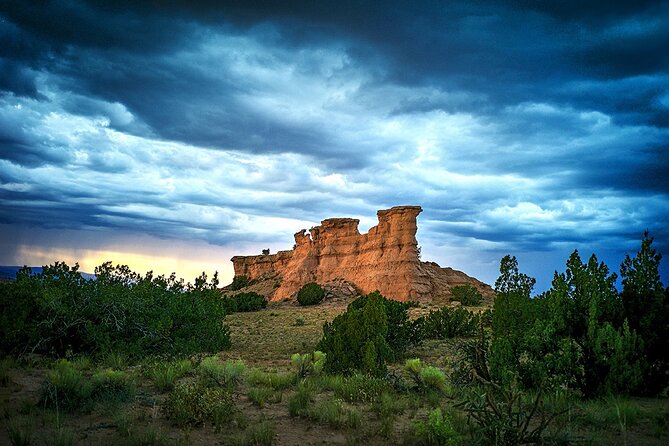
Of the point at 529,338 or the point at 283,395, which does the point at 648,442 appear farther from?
the point at 283,395

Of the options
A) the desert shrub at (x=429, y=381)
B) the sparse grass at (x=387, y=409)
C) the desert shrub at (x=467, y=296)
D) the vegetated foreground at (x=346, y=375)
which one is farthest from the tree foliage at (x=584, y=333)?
the desert shrub at (x=467, y=296)

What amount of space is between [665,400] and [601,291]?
2372 millimetres

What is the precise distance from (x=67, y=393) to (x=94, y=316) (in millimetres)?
5723

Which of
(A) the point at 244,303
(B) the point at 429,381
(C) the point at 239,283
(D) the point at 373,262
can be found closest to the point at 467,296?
(D) the point at 373,262

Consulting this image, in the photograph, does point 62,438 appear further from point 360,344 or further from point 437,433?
point 360,344

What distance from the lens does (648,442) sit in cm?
651

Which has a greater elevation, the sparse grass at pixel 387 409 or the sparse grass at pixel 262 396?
the sparse grass at pixel 387 409

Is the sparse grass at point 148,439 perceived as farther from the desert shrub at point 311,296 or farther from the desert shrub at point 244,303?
the desert shrub at point 311,296

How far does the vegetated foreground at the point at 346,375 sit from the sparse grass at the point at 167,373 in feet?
0.15

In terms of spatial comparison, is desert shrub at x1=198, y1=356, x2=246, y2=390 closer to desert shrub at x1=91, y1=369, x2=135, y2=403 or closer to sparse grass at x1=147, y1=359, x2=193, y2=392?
sparse grass at x1=147, y1=359, x2=193, y2=392

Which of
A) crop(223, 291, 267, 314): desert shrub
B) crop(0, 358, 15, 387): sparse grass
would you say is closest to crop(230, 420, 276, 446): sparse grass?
crop(0, 358, 15, 387): sparse grass

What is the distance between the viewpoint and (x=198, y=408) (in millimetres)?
7293

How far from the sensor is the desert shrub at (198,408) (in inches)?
281

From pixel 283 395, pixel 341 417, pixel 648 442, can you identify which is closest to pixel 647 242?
pixel 648 442
